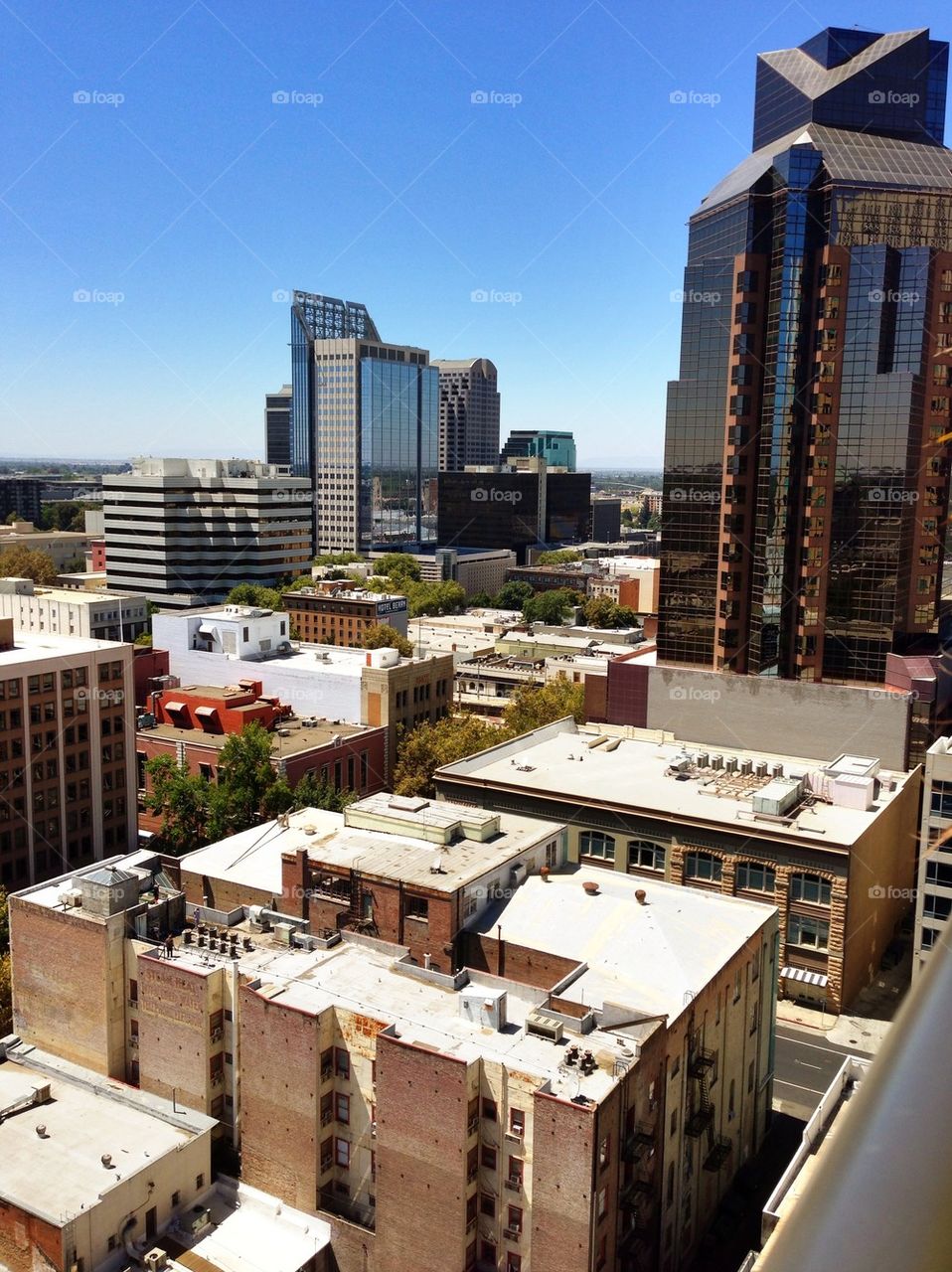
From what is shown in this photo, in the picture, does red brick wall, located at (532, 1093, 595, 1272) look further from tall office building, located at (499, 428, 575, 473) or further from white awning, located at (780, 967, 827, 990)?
tall office building, located at (499, 428, 575, 473)

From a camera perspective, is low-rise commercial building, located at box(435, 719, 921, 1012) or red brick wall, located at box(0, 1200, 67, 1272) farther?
low-rise commercial building, located at box(435, 719, 921, 1012)

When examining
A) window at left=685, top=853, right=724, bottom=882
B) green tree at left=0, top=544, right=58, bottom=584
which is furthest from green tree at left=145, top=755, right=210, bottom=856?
green tree at left=0, top=544, right=58, bottom=584

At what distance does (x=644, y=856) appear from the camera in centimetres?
3153

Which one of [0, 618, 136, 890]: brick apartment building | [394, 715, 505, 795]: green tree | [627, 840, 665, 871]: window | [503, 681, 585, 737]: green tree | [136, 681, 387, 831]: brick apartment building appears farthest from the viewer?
[503, 681, 585, 737]: green tree

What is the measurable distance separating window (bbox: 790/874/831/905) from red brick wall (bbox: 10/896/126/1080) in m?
17.6

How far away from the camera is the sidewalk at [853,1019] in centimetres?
2769

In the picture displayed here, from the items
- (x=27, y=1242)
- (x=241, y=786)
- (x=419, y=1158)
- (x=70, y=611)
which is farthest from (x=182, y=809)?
(x=419, y=1158)

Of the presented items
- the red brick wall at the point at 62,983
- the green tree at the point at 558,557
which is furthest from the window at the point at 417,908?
the green tree at the point at 558,557

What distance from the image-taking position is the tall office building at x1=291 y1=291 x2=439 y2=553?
12412 centimetres

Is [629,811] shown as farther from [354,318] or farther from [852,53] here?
[354,318]

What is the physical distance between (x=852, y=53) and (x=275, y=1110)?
45.7 meters

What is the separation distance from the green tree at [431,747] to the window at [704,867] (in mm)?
12982

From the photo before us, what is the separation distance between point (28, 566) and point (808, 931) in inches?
3303

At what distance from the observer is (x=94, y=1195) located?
17922 mm
